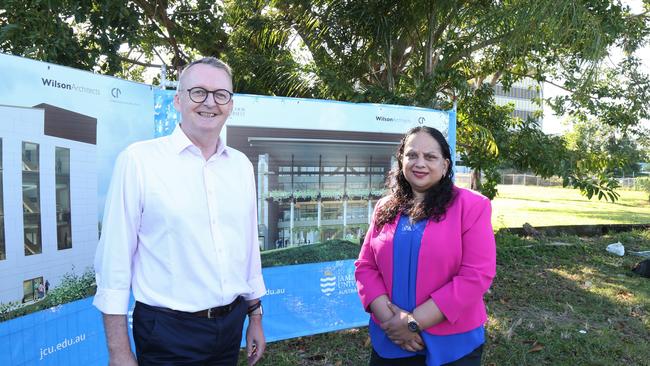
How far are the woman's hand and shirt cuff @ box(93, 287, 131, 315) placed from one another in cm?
125

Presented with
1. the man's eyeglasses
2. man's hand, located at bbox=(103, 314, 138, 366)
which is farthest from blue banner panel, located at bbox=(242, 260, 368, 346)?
the man's eyeglasses

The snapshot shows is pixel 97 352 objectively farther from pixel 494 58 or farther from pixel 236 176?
pixel 494 58

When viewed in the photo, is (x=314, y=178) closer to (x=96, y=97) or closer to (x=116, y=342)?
(x=96, y=97)

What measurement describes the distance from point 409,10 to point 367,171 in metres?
2.78

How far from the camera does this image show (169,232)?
1.87 meters

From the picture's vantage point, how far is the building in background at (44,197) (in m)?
2.54

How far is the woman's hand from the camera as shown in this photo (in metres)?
2.29

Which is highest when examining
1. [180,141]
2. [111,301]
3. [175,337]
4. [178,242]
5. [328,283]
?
[180,141]

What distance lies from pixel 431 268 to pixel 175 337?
1.21 meters

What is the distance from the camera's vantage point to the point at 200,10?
7375mm

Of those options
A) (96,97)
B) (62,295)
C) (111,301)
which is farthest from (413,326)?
(96,97)

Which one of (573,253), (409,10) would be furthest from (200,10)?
(573,253)

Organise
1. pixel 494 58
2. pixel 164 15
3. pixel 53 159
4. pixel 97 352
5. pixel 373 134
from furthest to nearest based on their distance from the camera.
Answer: pixel 494 58 < pixel 164 15 < pixel 373 134 < pixel 97 352 < pixel 53 159

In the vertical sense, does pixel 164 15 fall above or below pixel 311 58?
above
